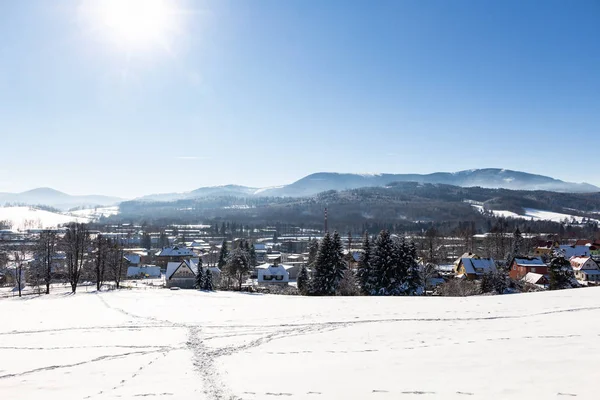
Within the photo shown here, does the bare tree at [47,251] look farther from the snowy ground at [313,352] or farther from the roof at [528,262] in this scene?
the roof at [528,262]

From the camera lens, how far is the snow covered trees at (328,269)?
105 ft

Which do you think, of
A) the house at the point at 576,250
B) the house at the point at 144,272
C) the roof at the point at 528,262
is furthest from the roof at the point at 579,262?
the house at the point at 144,272

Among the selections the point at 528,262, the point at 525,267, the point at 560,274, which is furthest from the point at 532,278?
the point at 560,274

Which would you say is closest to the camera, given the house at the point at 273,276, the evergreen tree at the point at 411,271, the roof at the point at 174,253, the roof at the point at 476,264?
the evergreen tree at the point at 411,271

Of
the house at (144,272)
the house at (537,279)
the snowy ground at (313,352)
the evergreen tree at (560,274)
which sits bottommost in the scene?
the house at (144,272)

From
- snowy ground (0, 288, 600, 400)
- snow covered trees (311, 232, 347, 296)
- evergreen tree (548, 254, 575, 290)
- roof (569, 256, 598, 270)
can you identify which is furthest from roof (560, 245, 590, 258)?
snowy ground (0, 288, 600, 400)

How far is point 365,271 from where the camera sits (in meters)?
32.8

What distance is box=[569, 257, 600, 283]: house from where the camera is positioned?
173 feet

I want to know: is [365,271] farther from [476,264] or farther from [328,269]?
[476,264]

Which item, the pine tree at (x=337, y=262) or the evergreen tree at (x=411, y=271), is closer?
the evergreen tree at (x=411, y=271)

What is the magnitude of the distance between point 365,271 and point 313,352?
2292 centimetres

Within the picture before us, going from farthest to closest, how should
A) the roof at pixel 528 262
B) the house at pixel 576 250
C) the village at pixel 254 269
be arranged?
the house at pixel 576 250
the roof at pixel 528 262
the village at pixel 254 269

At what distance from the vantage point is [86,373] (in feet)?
30.5

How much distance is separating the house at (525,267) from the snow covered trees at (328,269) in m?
29.4
